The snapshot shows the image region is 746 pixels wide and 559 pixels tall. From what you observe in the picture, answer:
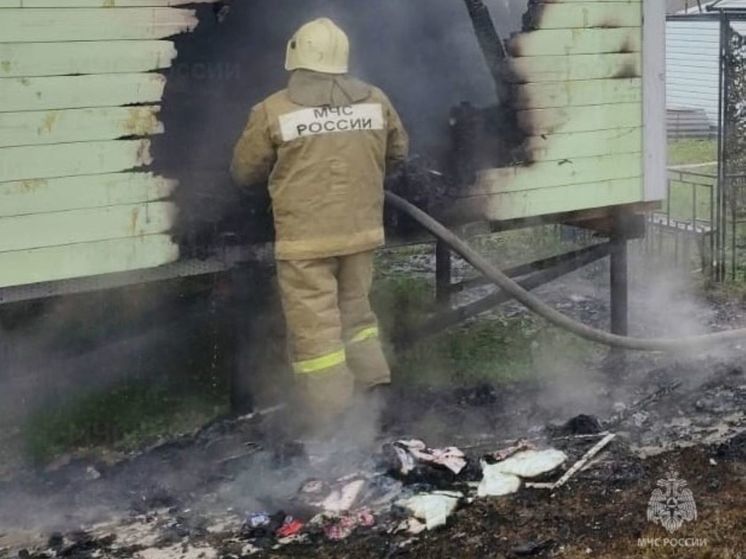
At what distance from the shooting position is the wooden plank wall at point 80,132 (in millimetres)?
4230

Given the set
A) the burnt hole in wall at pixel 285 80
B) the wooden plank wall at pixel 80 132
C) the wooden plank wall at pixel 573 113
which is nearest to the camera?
the wooden plank wall at pixel 80 132

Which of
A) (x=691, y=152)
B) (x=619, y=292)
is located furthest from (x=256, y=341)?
(x=691, y=152)

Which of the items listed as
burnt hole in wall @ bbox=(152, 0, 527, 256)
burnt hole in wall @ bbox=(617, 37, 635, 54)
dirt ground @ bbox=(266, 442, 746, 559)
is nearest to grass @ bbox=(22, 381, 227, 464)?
burnt hole in wall @ bbox=(152, 0, 527, 256)

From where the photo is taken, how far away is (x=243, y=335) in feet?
17.6

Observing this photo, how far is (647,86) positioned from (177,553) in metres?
3.97

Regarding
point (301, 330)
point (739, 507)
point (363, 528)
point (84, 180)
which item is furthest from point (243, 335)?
point (739, 507)

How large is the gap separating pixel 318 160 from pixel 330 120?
7.8 inches

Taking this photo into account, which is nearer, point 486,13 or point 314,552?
point 314,552

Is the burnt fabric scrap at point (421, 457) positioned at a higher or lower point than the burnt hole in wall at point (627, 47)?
lower

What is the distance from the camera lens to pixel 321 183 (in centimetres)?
466

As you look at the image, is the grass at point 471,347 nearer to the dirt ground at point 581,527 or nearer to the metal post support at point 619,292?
the metal post support at point 619,292

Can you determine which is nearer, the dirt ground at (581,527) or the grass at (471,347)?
the dirt ground at (581,527)

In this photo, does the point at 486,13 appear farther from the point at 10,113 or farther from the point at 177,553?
the point at 177,553

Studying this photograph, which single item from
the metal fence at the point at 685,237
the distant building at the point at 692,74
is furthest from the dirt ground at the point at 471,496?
the distant building at the point at 692,74
